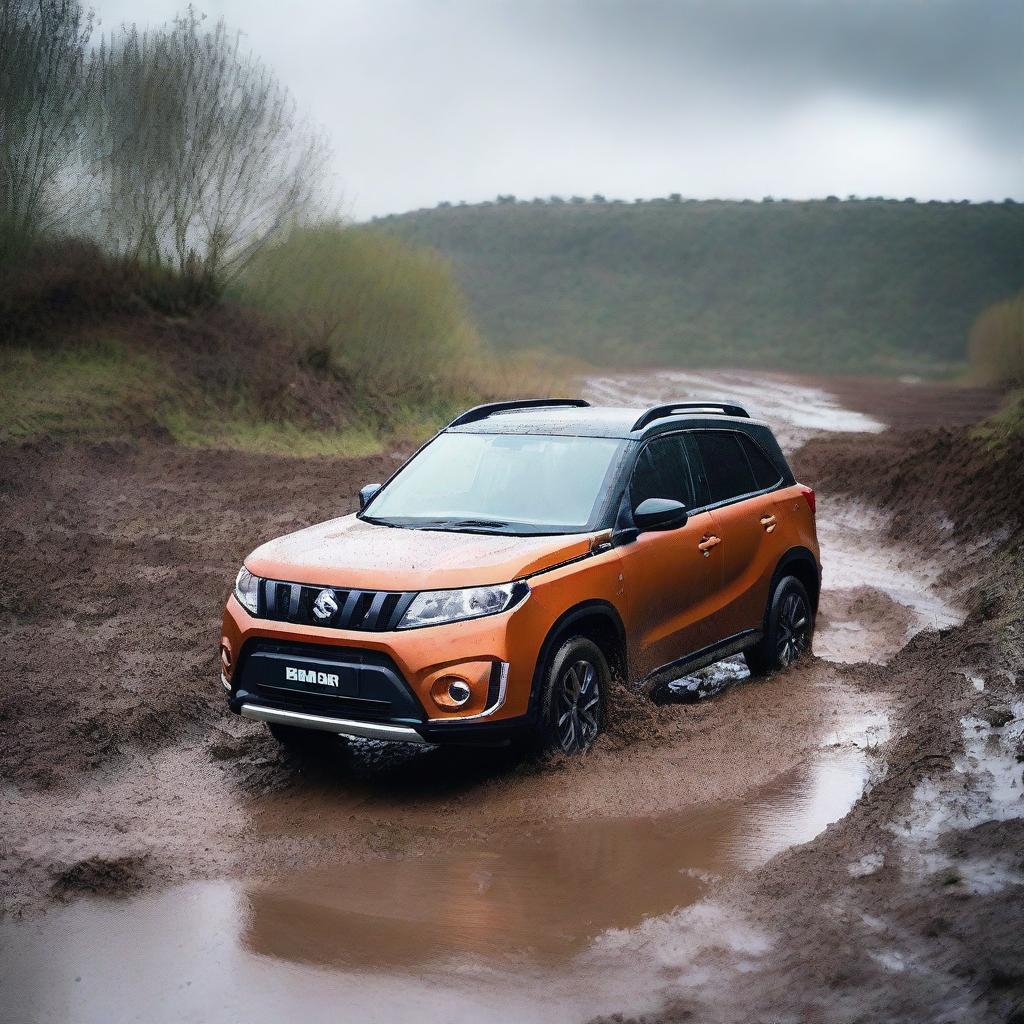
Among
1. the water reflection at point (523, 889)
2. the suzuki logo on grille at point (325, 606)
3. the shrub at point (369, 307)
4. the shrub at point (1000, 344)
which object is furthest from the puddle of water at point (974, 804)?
Answer: the shrub at point (1000, 344)

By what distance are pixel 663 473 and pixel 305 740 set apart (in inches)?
99.0

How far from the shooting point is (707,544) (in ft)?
25.0

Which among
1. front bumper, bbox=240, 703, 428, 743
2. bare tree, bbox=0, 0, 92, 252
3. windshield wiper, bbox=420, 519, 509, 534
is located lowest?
front bumper, bbox=240, 703, 428, 743

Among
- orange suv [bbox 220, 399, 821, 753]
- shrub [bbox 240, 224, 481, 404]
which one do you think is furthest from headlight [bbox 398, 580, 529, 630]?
shrub [bbox 240, 224, 481, 404]

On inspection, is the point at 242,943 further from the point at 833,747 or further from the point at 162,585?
the point at 162,585

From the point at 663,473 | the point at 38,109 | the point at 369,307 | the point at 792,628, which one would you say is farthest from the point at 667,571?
the point at 369,307

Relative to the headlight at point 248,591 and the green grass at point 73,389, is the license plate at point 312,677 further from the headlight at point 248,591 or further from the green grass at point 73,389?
the green grass at point 73,389

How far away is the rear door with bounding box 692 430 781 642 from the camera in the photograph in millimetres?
7871

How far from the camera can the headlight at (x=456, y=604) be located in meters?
5.97

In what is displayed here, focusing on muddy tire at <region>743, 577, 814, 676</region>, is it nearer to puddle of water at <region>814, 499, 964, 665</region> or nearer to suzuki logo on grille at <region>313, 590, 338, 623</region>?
puddle of water at <region>814, 499, 964, 665</region>

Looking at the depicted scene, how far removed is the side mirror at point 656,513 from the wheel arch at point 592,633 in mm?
508

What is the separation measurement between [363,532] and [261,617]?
796mm

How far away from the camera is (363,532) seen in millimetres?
6902

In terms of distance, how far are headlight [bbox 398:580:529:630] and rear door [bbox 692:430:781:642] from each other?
2.08m
